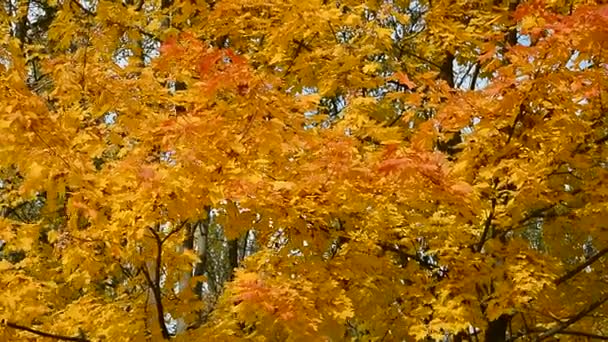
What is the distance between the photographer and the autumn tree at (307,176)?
153 inches

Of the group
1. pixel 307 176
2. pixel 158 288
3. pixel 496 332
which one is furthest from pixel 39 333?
pixel 496 332

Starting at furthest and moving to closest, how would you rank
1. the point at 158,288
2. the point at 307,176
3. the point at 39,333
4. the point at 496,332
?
the point at 496,332, the point at 158,288, the point at 39,333, the point at 307,176

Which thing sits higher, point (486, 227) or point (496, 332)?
point (486, 227)

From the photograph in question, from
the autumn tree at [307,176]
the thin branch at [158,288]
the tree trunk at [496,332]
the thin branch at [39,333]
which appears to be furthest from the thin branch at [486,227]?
the thin branch at [39,333]

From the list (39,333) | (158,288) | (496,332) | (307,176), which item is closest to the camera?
(307,176)

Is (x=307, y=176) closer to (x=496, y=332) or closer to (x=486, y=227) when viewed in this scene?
(x=486, y=227)

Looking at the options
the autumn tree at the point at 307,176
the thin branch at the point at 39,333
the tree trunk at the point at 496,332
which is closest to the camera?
the autumn tree at the point at 307,176

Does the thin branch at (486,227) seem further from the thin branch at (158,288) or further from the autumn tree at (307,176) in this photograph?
the thin branch at (158,288)

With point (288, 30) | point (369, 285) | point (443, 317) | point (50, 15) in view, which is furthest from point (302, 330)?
point (50, 15)

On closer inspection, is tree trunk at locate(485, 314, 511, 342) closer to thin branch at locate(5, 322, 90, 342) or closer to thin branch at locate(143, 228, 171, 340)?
thin branch at locate(143, 228, 171, 340)

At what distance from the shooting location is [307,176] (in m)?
4.09

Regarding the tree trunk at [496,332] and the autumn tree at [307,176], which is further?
the tree trunk at [496,332]

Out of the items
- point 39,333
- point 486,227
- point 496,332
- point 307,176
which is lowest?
point 496,332

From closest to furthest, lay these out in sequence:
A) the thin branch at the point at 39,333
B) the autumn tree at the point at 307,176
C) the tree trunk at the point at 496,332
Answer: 1. the autumn tree at the point at 307,176
2. the thin branch at the point at 39,333
3. the tree trunk at the point at 496,332
